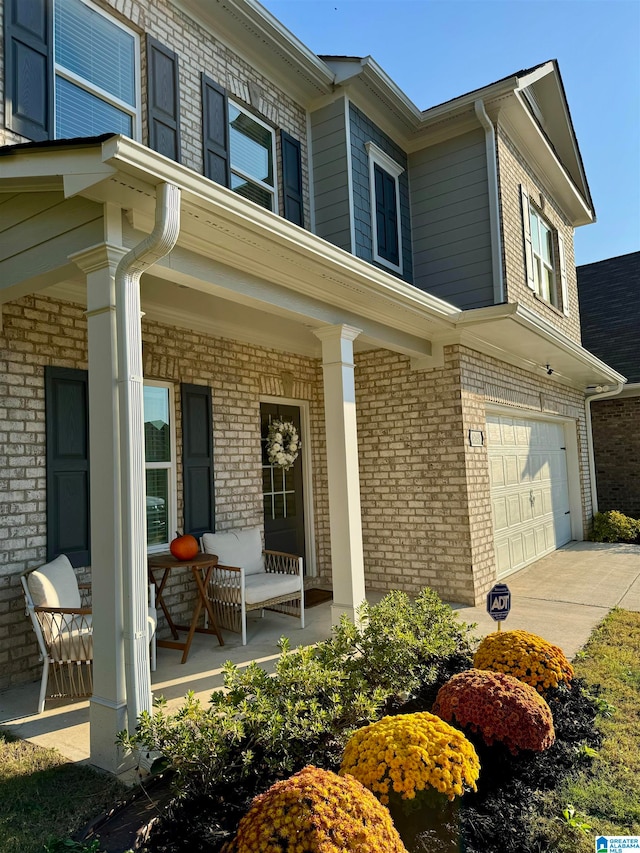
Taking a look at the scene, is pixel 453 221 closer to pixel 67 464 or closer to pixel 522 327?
pixel 522 327

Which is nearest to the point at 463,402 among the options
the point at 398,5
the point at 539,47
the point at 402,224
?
the point at 402,224

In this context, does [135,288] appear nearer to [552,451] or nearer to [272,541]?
[272,541]

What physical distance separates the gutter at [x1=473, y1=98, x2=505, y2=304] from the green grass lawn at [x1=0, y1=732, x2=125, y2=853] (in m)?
6.28

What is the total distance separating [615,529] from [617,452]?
2518 mm

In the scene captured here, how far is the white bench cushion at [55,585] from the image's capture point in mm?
3635

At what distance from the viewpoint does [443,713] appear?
2.78 meters

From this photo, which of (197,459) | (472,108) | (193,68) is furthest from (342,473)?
(472,108)

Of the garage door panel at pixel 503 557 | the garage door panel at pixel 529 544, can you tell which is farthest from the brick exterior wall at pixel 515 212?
the garage door panel at pixel 529 544

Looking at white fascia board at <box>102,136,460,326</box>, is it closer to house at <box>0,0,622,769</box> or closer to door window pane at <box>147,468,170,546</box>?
house at <box>0,0,622,769</box>

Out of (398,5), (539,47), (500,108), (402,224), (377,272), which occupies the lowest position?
(377,272)

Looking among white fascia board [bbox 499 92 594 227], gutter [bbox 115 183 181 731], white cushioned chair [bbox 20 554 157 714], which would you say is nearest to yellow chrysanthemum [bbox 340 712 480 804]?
gutter [bbox 115 183 181 731]

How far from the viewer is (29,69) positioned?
3.99 meters

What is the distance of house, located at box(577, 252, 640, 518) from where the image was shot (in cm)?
1158

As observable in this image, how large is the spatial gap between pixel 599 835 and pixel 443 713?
772 millimetres
